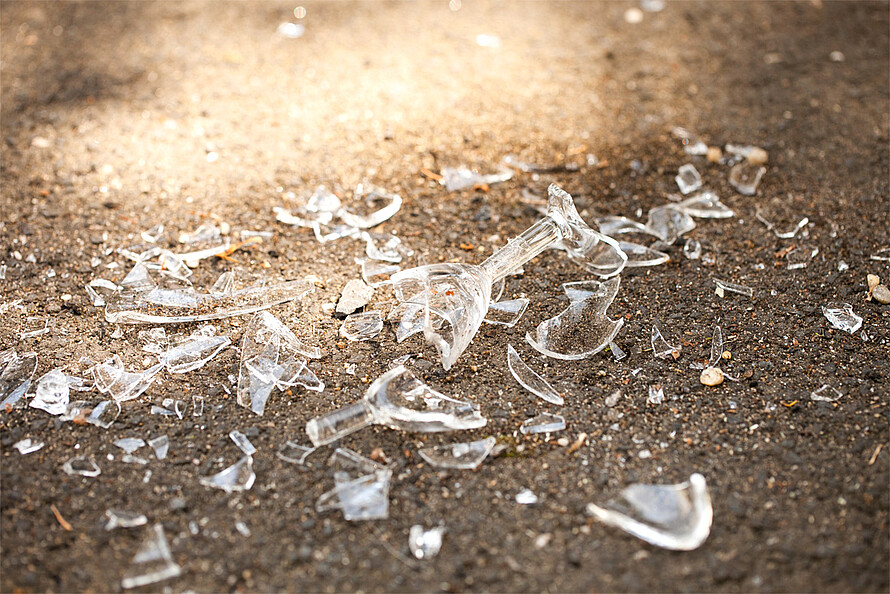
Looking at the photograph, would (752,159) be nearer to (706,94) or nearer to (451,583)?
(706,94)

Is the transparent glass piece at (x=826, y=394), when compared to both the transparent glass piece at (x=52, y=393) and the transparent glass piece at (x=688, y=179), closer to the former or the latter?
the transparent glass piece at (x=688, y=179)

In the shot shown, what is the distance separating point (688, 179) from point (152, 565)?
2.07 metres

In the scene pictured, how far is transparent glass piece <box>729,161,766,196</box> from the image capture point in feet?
8.79

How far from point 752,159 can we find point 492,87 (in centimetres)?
105

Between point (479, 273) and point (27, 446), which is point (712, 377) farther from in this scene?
point (27, 446)

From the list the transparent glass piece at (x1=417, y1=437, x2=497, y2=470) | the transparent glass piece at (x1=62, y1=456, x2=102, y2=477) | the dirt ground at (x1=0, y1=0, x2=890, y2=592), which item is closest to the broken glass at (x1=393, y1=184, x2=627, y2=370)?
the dirt ground at (x1=0, y1=0, x2=890, y2=592)

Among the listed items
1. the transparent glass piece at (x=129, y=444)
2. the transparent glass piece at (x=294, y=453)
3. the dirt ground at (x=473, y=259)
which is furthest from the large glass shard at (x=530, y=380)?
the transparent glass piece at (x=129, y=444)

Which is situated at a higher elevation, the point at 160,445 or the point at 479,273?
the point at 479,273

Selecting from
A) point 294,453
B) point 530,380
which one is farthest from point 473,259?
point 294,453

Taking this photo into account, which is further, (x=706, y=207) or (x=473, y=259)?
(x=706, y=207)

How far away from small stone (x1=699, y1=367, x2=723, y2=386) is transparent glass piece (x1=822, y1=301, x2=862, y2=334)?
16.1 inches

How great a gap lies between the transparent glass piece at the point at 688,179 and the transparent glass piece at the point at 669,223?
0.53 feet

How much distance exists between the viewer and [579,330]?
2143mm

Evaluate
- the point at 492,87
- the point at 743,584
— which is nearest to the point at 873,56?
the point at 492,87
